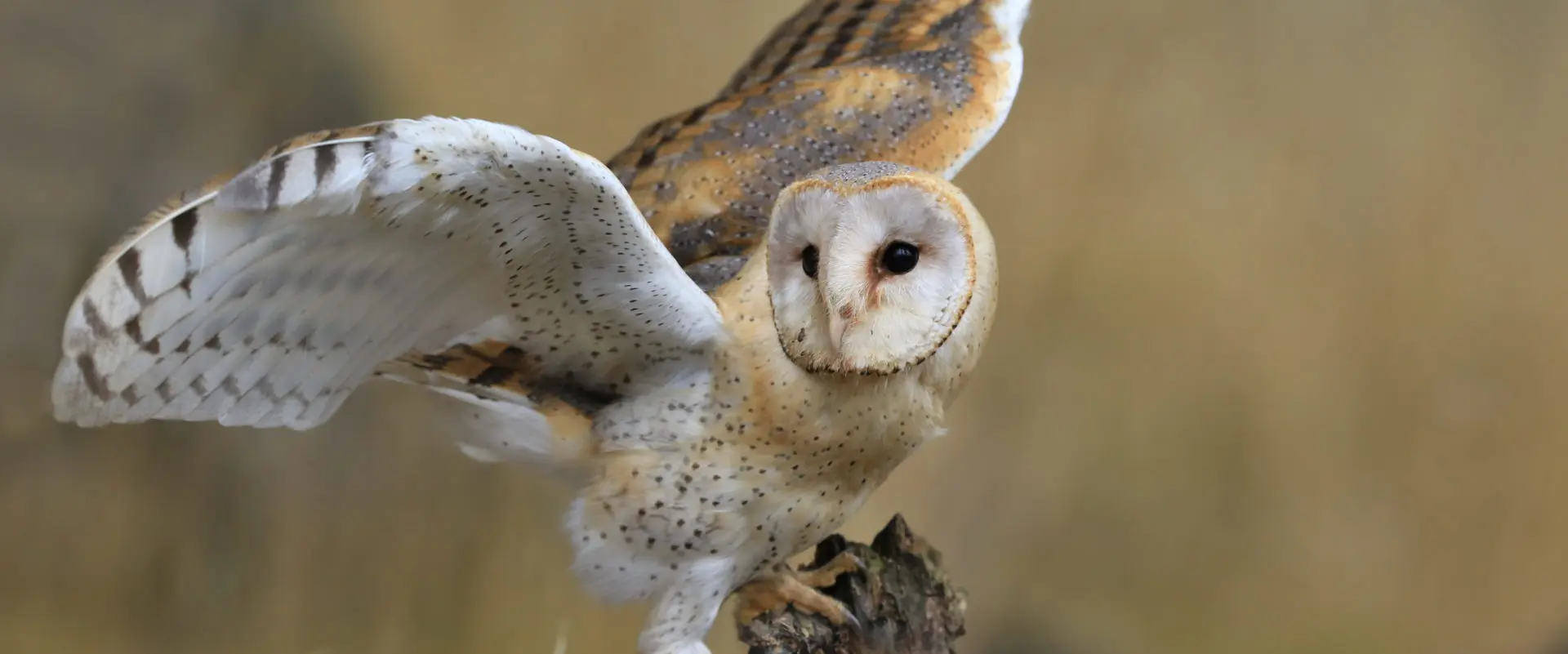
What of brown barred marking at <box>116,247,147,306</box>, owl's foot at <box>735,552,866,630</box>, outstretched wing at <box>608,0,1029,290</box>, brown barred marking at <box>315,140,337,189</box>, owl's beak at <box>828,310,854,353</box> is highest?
outstretched wing at <box>608,0,1029,290</box>

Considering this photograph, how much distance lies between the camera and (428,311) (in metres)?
0.77

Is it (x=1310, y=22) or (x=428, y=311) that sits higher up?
(x=1310, y=22)

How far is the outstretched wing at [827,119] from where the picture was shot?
3.51 feet

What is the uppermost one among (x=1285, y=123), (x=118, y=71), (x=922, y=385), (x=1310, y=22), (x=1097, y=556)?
(x=1310, y=22)

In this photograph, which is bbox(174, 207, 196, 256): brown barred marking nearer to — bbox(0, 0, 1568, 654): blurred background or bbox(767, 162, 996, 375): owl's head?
bbox(767, 162, 996, 375): owl's head

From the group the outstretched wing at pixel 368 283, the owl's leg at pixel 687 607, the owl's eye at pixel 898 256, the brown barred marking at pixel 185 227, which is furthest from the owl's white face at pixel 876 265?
the brown barred marking at pixel 185 227

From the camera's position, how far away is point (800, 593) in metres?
0.96

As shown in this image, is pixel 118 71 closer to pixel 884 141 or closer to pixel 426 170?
pixel 426 170

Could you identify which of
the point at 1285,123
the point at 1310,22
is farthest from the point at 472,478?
the point at 1310,22

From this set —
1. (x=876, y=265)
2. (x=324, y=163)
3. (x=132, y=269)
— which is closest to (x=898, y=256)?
(x=876, y=265)

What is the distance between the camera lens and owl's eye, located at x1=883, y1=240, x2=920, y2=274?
0.70 m

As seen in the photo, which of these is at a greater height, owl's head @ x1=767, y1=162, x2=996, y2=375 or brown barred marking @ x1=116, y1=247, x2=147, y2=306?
owl's head @ x1=767, y1=162, x2=996, y2=375

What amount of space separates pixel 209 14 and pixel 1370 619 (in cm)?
193

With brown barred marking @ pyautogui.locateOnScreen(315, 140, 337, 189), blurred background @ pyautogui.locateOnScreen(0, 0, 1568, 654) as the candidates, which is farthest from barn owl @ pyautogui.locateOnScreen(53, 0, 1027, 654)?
blurred background @ pyautogui.locateOnScreen(0, 0, 1568, 654)
